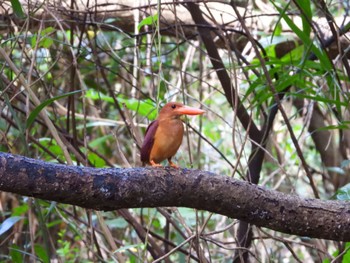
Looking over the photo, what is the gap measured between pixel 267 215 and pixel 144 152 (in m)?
0.43

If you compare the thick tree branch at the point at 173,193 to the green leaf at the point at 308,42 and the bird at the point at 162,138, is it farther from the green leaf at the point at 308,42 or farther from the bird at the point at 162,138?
the green leaf at the point at 308,42

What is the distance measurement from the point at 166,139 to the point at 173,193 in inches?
14.8

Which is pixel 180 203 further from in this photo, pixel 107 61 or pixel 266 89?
pixel 107 61

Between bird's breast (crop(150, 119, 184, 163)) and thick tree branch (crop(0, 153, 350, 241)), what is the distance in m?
0.30

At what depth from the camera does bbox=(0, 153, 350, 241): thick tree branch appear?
1241mm

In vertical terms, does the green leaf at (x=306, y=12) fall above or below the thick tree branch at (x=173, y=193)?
above

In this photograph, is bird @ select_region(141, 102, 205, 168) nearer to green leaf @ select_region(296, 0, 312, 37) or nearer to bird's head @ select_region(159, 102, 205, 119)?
bird's head @ select_region(159, 102, 205, 119)

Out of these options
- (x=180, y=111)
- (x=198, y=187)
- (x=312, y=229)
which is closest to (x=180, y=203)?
(x=198, y=187)

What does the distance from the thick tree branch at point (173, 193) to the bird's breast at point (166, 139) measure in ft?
0.99

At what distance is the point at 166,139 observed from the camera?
1.77m

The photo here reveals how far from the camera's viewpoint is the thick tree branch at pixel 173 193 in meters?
1.24

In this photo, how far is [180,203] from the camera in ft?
4.73

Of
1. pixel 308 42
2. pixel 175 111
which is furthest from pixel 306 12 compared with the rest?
pixel 175 111

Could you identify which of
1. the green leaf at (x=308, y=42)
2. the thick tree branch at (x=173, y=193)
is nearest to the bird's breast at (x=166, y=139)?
the thick tree branch at (x=173, y=193)
